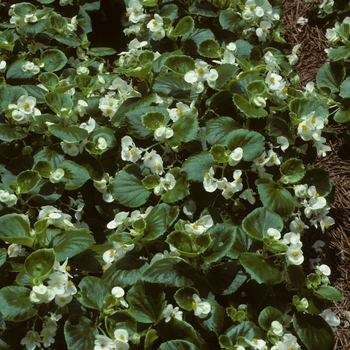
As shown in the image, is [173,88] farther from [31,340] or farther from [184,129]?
[31,340]

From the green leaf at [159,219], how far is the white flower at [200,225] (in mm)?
86

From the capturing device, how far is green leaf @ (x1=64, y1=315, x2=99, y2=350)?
5.71 feet

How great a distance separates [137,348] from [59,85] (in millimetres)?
1414

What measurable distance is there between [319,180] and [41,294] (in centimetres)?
127

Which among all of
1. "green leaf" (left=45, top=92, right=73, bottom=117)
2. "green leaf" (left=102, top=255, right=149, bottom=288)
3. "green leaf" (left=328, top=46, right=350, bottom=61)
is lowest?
"green leaf" (left=102, top=255, right=149, bottom=288)

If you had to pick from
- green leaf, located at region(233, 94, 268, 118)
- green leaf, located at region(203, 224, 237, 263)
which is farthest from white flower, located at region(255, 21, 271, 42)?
green leaf, located at region(203, 224, 237, 263)

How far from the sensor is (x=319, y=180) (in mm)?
2215

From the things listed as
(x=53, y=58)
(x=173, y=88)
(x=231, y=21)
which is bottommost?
(x=53, y=58)

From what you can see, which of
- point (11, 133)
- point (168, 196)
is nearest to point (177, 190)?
point (168, 196)

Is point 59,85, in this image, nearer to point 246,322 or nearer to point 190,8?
point 190,8

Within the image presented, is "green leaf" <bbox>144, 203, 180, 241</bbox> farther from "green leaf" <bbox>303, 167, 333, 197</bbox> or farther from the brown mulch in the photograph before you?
the brown mulch

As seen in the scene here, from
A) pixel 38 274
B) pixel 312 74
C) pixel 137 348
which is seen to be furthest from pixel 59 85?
pixel 312 74

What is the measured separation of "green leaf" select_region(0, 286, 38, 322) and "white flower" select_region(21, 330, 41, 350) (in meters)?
0.15

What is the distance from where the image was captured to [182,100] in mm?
2414
